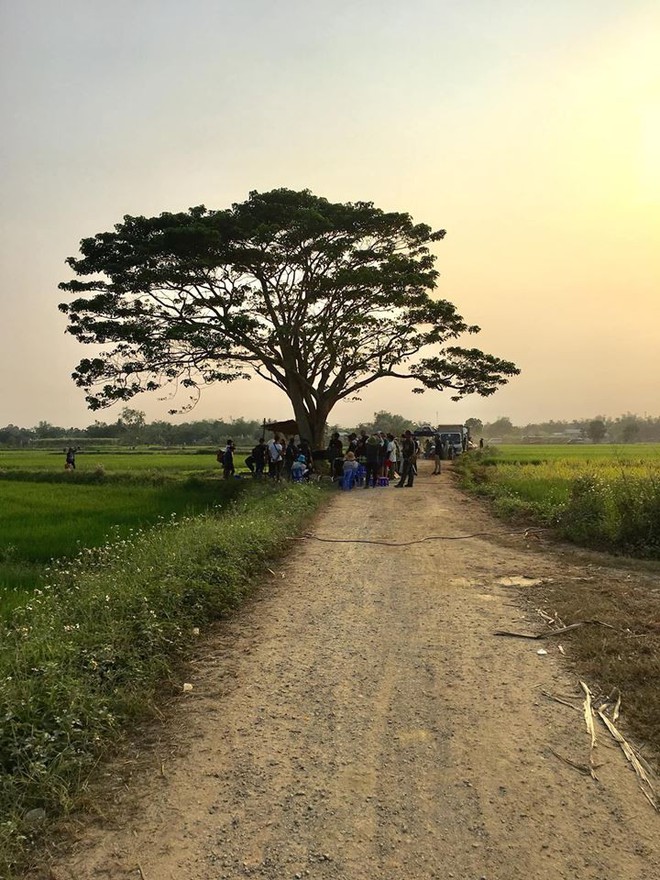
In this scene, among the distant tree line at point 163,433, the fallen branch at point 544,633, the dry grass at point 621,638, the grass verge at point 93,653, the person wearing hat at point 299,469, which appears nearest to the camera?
the grass verge at point 93,653

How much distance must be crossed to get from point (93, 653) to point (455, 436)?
33471 mm

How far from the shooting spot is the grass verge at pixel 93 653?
296cm

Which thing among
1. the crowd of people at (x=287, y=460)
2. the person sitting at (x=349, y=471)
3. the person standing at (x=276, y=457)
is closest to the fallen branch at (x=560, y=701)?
the person sitting at (x=349, y=471)

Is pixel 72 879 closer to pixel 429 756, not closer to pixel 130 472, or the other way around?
pixel 429 756

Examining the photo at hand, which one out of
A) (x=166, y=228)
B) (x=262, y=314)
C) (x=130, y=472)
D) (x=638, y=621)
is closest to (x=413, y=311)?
(x=262, y=314)

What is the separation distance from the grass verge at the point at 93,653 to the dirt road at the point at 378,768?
0.32 meters

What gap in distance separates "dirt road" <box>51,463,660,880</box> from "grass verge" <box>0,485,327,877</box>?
32 centimetres

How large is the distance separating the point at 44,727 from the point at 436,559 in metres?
5.71

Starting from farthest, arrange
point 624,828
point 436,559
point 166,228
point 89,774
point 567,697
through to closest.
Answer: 1. point 166,228
2. point 436,559
3. point 567,697
4. point 89,774
5. point 624,828

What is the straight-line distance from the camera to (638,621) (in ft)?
17.5

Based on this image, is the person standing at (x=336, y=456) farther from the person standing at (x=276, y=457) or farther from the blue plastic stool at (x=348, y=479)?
the blue plastic stool at (x=348, y=479)

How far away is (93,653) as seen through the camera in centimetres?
418

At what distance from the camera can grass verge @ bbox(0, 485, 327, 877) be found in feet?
9.71

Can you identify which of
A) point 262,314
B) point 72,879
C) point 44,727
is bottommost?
point 72,879
